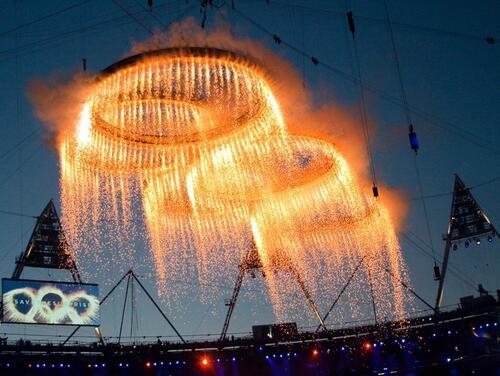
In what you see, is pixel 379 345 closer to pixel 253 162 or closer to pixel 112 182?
pixel 253 162

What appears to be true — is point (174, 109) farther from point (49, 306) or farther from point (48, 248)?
point (48, 248)

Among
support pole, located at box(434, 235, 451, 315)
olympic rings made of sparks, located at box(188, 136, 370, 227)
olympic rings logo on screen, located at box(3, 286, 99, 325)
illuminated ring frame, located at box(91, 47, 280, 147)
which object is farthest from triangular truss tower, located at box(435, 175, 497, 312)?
illuminated ring frame, located at box(91, 47, 280, 147)

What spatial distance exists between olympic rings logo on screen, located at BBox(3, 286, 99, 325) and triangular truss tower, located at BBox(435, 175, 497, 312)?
25.2m

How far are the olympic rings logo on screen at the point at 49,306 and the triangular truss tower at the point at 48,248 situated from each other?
2835 millimetres

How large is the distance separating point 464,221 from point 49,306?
30.3 m

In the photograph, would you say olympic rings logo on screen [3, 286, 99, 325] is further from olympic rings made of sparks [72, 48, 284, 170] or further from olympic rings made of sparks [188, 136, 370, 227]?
olympic rings made of sparks [72, 48, 284, 170]

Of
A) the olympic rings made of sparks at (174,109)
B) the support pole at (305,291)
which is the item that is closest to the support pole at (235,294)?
the support pole at (305,291)

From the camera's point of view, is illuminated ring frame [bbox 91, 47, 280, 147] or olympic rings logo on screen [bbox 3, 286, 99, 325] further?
olympic rings logo on screen [bbox 3, 286, 99, 325]

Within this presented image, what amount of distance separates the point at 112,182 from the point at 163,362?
21.2 metres

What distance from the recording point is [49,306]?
39.8 metres

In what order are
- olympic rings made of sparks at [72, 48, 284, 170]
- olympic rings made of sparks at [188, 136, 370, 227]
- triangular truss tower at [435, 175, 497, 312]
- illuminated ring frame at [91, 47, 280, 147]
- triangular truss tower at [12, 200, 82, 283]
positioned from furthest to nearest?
triangular truss tower at [435, 175, 497, 312], triangular truss tower at [12, 200, 82, 283], olympic rings made of sparks at [188, 136, 370, 227], olympic rings made of sparks at [72, 48, 284, 170], illuminated ring frame at [91, 47, 280, 147]

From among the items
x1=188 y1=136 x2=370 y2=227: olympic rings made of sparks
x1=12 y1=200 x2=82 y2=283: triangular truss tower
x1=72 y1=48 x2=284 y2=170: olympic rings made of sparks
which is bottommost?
x1=72 y1=48 x2=284 y2=170: olympic rings made of sparks

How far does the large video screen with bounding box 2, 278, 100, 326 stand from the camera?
38281mm

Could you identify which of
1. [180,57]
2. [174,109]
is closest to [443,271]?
[174,109]
